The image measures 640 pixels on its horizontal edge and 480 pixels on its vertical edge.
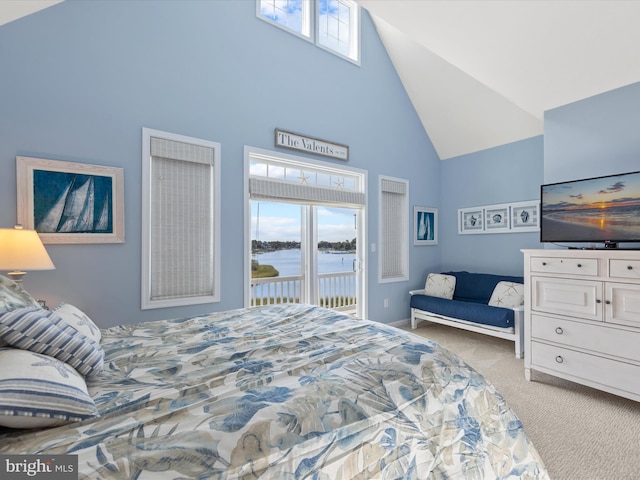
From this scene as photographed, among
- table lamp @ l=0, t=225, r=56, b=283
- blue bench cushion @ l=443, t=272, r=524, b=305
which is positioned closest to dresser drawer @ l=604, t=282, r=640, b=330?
blue bench cushion @ l=443, t=272, r=524, b=305

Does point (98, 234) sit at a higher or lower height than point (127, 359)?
higher

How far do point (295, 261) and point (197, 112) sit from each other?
6.79 feet

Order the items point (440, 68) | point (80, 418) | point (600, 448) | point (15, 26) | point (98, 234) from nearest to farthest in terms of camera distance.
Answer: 1. point (80, 418)
2. point (600, 448)
3. point (15, 26)
4. point (98, 234)
5. point (440, 68)

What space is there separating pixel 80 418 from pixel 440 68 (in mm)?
4640

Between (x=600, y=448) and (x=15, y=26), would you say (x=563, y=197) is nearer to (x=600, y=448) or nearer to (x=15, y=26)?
(x=600, y=448)

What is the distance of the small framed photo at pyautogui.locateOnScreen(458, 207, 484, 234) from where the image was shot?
447 centimetres

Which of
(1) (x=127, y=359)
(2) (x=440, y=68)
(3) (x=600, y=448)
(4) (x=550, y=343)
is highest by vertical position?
(2) (x=440, y=68)

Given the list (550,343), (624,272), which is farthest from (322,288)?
(624,272)

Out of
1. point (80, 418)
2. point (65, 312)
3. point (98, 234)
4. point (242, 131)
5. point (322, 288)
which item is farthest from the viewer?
point (322, 288)

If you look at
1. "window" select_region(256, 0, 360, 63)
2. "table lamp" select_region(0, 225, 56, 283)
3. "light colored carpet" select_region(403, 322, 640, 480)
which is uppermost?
"window" select_region(256, 0, 360, 63)

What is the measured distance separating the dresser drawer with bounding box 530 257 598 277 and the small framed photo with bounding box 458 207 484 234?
1922mm

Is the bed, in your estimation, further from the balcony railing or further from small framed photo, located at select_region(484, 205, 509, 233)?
small framed photo, located at select_region(484, 205, 509, 233)

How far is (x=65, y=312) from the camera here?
1487 mm

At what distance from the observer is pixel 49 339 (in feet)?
3.51
